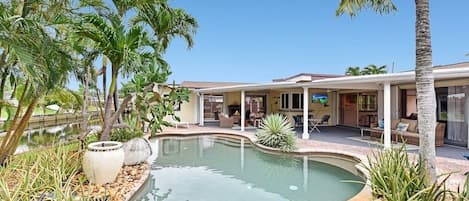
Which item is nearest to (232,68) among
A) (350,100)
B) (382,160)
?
(350,100)

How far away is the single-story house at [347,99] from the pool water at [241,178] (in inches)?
136

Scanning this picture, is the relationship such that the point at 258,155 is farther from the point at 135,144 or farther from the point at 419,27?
the point at 419,27

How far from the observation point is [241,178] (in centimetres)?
854

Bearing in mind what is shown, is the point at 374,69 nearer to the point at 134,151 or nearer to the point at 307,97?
the point at 307,97

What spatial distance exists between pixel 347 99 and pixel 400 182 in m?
16.9

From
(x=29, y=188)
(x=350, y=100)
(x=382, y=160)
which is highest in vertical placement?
(x=350, y=100)

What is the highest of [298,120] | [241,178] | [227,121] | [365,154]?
[298,120]

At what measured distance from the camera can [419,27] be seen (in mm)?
4934

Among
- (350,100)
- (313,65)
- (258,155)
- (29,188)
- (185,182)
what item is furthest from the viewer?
(313,65)

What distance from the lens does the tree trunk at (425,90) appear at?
15.7 ft

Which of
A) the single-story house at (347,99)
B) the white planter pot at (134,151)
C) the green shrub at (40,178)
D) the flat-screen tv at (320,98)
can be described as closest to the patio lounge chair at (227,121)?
the single-story house at (347,99)

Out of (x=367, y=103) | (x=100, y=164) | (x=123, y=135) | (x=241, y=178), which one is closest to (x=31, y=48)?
(x=100, y=164)

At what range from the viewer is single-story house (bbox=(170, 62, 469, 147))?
425 inches

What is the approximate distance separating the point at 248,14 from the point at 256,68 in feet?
52.7
